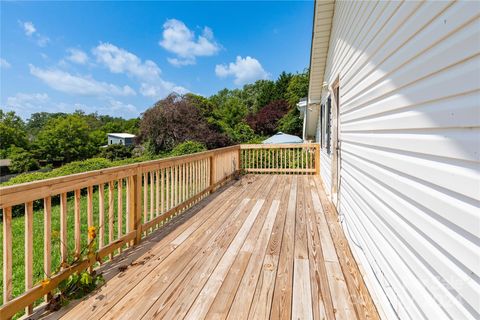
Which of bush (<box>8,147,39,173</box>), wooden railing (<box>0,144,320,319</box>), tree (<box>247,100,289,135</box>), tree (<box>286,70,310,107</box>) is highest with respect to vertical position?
tree (<box>286,70,310,107</box>)

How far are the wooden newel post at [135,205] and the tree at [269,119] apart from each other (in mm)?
25939

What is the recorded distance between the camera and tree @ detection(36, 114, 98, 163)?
95.6 feet

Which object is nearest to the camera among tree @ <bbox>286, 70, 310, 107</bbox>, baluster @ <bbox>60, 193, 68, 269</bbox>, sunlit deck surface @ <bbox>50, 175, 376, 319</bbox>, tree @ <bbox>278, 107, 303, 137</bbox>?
sunlit deck surface @ <bbox>50, 175, 376, 319</bbox>

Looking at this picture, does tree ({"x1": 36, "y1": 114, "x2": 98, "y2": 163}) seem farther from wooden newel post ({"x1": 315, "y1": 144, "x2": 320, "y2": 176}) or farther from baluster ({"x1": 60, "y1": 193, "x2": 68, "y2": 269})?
baluster ({"x1": 60, "y1": 193, "x2": 68, "y2": 269})

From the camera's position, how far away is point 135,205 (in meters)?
2.79

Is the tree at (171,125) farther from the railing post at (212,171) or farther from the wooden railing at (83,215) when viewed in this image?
the railing post at (212,171)

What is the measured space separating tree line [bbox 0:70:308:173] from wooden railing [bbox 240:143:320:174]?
2605 millimetres

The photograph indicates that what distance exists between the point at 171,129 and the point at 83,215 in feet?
28.4

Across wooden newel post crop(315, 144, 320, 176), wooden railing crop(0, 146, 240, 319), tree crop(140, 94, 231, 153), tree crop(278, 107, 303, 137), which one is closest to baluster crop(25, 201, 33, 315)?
wooden railing crop(0, 146, 240, 319)

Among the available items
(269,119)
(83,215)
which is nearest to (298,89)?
(269,119)

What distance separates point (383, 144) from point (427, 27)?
2.80 ft

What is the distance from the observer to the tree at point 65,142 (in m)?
29.1

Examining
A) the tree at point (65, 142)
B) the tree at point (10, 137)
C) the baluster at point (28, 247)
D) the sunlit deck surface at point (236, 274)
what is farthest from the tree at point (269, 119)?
the tree at point (10, 137)

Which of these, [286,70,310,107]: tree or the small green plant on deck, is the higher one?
[286,70,310,107]: tree
